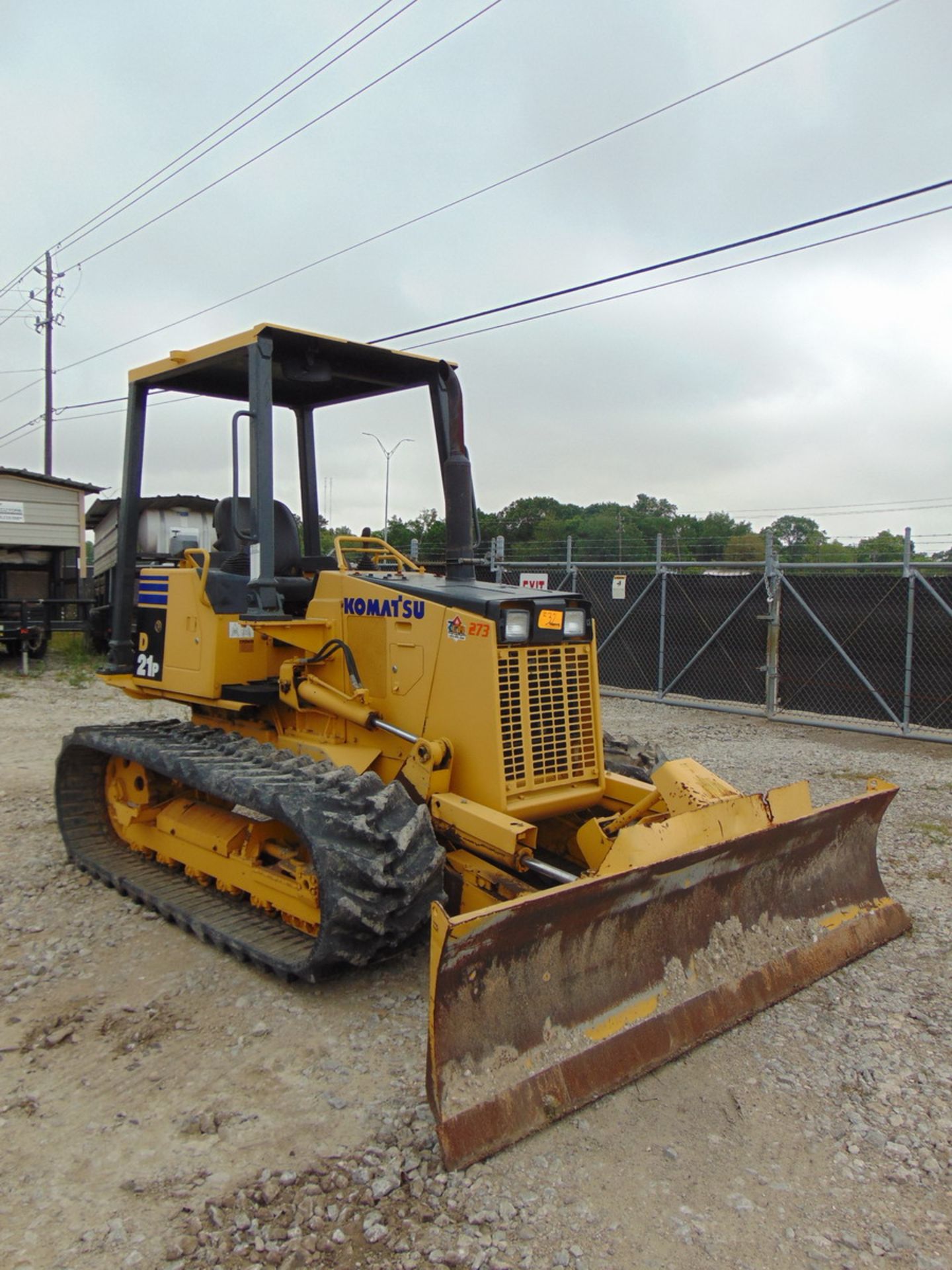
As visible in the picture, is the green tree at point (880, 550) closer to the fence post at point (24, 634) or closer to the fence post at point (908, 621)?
the fence post at point (908, 621)

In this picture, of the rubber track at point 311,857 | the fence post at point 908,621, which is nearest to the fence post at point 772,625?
the fence post at point 908,621

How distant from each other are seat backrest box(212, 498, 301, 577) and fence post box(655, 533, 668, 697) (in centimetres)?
847

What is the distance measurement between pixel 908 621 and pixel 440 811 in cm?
820

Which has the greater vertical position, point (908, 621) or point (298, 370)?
point (298, 370)

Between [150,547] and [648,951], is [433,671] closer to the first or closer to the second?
[648,951]

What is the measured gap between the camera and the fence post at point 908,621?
1073 centimetres

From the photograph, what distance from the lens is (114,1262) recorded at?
8.78 ft

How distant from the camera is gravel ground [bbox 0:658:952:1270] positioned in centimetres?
280

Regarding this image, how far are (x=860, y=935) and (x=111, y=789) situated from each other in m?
4.72

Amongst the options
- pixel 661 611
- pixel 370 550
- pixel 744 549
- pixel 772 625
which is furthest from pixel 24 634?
pixel 744 549

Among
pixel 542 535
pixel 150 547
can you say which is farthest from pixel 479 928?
pixel 542 535

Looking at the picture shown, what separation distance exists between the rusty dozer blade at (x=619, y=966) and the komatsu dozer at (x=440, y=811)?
0.04 feet

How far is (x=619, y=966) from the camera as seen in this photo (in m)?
3.78

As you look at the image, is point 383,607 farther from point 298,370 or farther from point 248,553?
point 298,370
